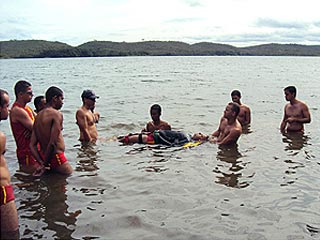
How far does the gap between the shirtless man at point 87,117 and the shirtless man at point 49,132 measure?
271 cm

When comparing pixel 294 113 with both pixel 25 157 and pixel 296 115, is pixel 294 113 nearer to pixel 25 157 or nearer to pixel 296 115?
pixel 296 115

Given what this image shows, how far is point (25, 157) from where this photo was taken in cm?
716

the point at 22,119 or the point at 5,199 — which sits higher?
the point at 22,119

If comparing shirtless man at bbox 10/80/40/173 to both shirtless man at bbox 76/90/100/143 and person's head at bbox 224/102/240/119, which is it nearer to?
shirtless man at bbox 76/90/100/143

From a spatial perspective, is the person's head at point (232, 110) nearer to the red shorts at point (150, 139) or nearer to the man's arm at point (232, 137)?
the man's arm at point (232, 137)

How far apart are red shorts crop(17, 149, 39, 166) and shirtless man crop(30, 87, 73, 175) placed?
1.93ft

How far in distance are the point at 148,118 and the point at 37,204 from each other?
9.41 m

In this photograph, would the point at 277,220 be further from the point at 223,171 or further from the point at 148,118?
the point at 148,118

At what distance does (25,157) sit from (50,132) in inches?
49.0

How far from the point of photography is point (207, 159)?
8555 millimetres

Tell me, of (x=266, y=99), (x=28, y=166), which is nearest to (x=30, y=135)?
(x=28, y=166)

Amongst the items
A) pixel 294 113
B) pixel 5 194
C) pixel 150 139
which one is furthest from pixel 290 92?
pixel 5 194

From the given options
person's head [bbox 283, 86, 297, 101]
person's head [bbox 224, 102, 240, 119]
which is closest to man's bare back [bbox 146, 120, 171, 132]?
person's head [bbox 224, 102, 240, 119]

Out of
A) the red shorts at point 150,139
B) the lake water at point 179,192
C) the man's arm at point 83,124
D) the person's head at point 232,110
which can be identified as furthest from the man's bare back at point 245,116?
the man's arm at point 83,124
